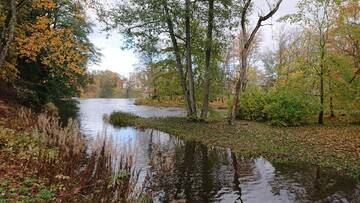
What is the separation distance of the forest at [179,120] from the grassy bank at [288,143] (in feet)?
0.15

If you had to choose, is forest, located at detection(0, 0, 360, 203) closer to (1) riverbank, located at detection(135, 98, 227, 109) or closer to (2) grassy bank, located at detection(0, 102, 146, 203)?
(2) grassy bank, located at detection(0, 102, 146, 203)

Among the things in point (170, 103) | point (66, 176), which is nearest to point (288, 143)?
point (66, 176)

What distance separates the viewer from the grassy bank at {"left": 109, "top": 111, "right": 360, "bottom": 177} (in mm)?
11016

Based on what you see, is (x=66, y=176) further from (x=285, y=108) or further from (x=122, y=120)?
(x=285, y=108)

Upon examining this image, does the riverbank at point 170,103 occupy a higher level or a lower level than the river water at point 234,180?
higher

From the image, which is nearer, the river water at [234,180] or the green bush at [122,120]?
the river water at [234,180]

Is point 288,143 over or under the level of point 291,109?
under

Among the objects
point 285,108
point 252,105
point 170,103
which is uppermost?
point 252,105

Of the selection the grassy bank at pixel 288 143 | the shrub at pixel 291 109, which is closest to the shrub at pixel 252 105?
the shrub at pixel 291 109

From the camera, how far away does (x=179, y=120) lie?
76.1ft

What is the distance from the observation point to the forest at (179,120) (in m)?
7.37

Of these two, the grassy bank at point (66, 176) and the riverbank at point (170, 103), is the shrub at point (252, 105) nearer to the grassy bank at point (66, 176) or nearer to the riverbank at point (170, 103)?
the grassy bank at point (66, 176)

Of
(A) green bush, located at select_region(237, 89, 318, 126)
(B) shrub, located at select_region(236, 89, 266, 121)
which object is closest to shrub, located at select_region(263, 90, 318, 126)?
(A) green bush, located at select_region(237, 89, 318, 126)

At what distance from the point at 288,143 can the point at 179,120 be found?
10.3 meters
